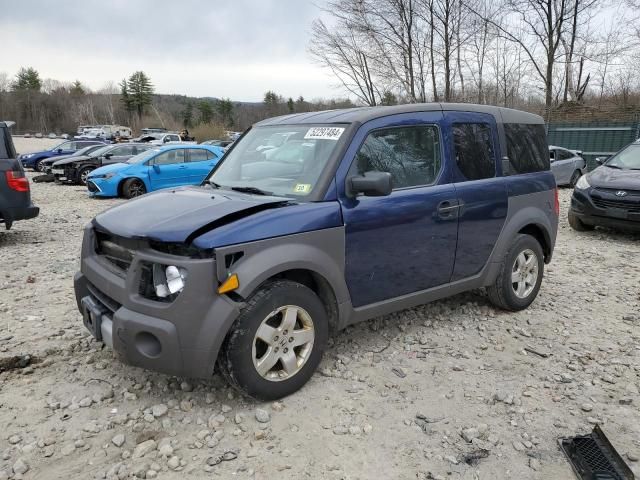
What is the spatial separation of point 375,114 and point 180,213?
1.62 m

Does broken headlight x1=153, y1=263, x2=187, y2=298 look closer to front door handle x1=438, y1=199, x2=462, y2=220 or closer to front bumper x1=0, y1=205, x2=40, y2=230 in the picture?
front door handle x1=438, y1=199, x2=462, y2=220

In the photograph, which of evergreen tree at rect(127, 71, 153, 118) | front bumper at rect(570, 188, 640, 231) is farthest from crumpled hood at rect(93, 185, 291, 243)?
evergreen tree at rect(127, 71, 153, 118)

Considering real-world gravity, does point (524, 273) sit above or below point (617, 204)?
below

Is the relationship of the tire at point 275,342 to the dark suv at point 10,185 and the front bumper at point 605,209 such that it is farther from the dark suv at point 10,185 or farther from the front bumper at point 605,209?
the front bumper at point 605,209

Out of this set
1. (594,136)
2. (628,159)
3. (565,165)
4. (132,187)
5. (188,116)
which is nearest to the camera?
(628,159)

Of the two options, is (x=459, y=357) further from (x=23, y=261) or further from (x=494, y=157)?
(x=23, y=261)

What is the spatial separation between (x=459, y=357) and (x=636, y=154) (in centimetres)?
700

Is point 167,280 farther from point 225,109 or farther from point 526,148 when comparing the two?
point 225,109

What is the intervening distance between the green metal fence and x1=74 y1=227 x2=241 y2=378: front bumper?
18198mm

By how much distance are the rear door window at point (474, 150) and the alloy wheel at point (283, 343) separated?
1.96 meters

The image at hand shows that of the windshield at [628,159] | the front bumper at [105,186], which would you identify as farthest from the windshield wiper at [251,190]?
the front bumper at [105,186]

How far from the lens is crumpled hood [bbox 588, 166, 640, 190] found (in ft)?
25.0

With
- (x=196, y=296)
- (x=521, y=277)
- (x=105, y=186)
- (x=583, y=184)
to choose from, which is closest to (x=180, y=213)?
(x=196, y=296)

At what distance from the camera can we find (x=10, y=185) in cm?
720
